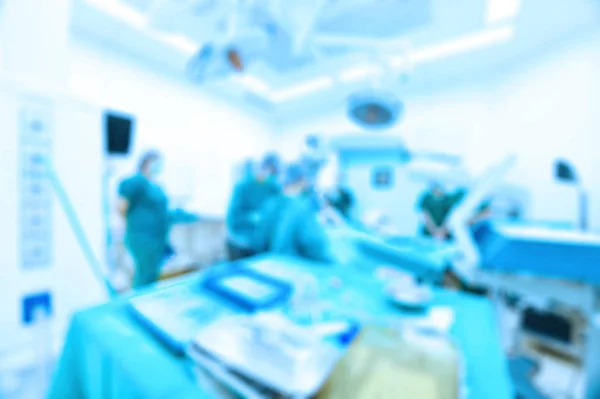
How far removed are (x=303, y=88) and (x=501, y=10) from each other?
2523 millimetres

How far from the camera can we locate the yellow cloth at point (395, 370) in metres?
0.42

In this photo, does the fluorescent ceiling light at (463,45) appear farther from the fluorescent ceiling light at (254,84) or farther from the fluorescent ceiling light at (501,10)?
the fluorescent ceiling light at (254,84)

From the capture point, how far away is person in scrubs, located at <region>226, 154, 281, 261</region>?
222 centimetres

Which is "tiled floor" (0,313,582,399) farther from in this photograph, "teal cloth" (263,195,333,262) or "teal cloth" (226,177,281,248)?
"teal cloth" (226,177,281,248)

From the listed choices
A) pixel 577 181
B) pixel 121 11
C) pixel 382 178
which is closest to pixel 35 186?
pixel 121 11

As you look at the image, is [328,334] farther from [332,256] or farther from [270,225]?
[270,225]

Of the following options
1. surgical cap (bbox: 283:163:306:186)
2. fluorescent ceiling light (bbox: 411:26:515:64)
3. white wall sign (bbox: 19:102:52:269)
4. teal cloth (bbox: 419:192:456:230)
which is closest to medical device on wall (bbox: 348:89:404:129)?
surgical cap (bbox: 283:163:306:186)

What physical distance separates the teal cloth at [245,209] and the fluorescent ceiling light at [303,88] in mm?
2229

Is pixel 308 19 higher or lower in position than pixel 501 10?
lower

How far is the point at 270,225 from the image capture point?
6.48 ft

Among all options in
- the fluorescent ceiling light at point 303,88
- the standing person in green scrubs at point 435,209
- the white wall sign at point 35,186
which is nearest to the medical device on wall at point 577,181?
the standing person in green scrubs at point 435,209

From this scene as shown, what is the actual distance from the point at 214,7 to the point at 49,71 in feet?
4.19

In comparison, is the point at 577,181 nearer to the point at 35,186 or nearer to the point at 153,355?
the point at 153,355

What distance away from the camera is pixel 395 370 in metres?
0.48
